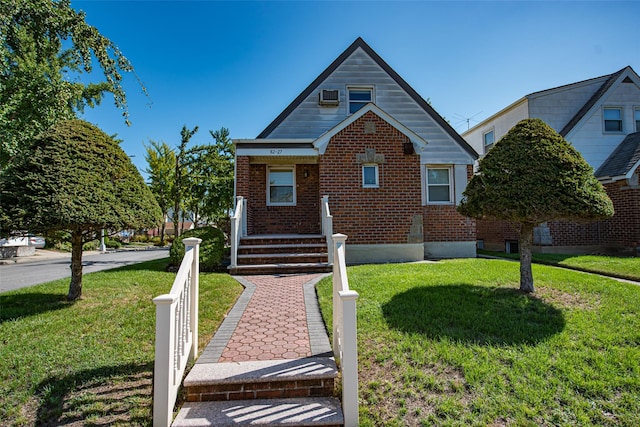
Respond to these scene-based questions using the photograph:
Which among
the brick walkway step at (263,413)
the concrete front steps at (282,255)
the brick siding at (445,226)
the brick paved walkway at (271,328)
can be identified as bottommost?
the brick walkway step at (263,413)

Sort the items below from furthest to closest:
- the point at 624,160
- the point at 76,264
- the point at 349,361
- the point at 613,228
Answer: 1. the point at 613,228
2. the point at 624,160
3. the point at 76,264
4. the point at 349,361

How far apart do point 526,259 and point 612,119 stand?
41.8ft

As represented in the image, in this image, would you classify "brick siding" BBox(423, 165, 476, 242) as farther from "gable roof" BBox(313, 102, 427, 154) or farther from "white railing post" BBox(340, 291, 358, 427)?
"white railing post" BBox(340, 291, 358, 427)

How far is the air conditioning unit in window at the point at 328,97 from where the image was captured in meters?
12.8

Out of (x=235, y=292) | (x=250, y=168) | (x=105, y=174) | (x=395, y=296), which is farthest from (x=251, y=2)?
(x=395, y=296)

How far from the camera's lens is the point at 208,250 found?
9.18 m

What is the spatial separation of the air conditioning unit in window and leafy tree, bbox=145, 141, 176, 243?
682 inches

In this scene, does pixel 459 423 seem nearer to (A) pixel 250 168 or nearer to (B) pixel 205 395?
(B) pixel 205 395

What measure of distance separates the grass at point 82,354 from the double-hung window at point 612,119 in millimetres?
16460

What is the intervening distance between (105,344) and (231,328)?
158 cm

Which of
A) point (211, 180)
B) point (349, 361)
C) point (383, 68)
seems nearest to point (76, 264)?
point (349, 361)

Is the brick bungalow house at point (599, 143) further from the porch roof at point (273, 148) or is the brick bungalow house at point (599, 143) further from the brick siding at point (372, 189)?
the porch roof at point (273, 148)

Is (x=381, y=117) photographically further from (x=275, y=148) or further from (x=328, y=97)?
(x=275, y=148)

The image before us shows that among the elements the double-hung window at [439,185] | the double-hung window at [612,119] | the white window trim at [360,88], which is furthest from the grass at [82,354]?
the double-hung window at [612,119]
